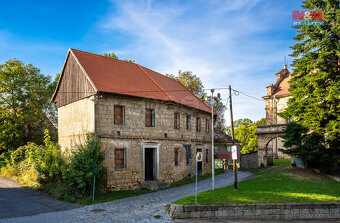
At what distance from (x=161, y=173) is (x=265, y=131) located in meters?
12.1

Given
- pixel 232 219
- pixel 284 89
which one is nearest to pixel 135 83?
pixel 232 219

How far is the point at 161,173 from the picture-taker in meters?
19.9

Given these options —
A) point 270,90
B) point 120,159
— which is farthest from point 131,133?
point 270,90

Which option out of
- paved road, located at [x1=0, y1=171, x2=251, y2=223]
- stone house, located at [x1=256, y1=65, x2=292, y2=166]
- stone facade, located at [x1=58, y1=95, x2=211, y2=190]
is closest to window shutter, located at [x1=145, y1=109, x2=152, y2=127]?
stone facade, located at [x1=58, y1=95, x2=211, y2=190]

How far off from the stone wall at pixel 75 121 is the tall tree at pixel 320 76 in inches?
600

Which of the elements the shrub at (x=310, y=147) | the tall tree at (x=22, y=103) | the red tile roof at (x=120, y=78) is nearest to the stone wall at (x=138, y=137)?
the red tile roof at (x=120, y=78)

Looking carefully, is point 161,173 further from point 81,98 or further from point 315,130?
point 315,130

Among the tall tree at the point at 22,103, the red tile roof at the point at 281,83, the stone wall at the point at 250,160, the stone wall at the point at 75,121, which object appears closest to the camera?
the stone wall at the point at 75,121

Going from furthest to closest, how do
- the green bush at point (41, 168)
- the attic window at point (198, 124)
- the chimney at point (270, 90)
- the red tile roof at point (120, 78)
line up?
the chimney at point (270, 90), the attic window at point (198, 124), the red tile roof at point (120, 78), the green bush at point (41, 168)

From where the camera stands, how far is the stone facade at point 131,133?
16.7 meters

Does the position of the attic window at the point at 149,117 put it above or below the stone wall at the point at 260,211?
above

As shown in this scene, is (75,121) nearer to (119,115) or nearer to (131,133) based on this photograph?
(119,115)

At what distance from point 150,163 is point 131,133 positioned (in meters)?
3.63

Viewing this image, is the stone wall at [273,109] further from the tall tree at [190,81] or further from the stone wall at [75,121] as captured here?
the stone wall at [75,121]
